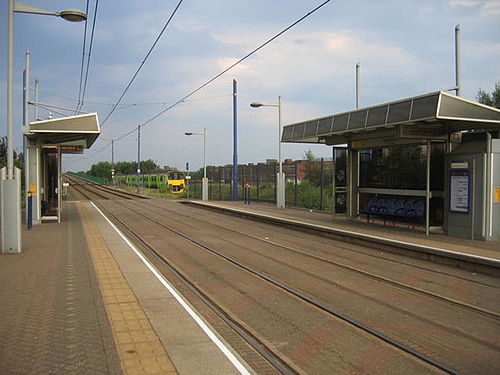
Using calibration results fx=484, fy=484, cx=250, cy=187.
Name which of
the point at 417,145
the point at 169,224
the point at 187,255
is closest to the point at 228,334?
the point at 187,255

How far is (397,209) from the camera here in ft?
54.3

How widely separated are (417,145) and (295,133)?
5.45m

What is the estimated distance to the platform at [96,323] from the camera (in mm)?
4887

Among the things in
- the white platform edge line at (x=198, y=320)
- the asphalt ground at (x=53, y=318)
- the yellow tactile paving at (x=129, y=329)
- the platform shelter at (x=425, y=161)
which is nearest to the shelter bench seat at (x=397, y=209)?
the platform shelter at (x=425, y=161)

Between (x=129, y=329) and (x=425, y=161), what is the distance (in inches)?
471

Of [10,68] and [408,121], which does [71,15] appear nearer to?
[10,68]

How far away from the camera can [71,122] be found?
59.3 ft

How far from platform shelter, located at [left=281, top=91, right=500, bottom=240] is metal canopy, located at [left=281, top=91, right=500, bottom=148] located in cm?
3

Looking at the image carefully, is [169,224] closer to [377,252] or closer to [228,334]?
[377,252]

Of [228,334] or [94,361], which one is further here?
[228,334]

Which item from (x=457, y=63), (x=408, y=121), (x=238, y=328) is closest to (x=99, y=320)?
(x=238, y=328)

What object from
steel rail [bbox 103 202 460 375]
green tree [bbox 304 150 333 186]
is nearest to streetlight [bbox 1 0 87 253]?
steel rail [bbox 103 202 460 375]

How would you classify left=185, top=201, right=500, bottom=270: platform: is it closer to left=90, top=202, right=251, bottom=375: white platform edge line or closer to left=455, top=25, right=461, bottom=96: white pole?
left=455, top=25, right=461, bottom=96: white pole

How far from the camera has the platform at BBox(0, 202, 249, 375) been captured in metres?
4.89
